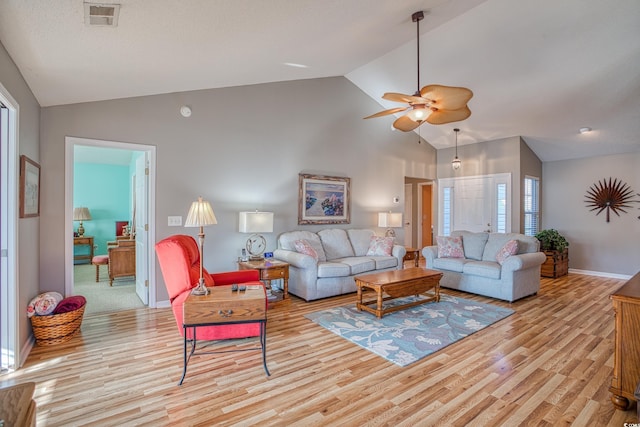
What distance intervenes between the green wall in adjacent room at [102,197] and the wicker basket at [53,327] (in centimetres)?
556

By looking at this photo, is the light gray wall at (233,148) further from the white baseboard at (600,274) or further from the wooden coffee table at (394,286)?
the white baseboard at (600,274)

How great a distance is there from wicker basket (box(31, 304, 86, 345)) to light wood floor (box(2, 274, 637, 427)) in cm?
11

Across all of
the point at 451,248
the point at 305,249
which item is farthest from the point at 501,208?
the point at 305,249

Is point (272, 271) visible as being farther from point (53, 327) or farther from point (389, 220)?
point (389, 220)

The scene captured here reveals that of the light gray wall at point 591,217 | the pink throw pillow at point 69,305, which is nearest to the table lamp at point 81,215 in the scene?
the pink throw pillow at point 69,305

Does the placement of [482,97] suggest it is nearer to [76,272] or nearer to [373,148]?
[373,148]

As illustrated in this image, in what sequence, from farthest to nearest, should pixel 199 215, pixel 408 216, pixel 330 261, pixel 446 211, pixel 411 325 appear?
pixel 408 216, pixel 446 211, pixel 330 261, pixel 411 325, pixel 199 215

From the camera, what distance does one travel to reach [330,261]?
5.00m

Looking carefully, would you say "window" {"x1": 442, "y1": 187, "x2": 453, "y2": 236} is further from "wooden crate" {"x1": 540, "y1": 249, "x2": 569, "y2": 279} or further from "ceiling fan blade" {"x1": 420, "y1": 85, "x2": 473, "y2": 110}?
"ceiling fan blade" {"x1": 420, "y1": 85, "x2": 473, "y2": 110}

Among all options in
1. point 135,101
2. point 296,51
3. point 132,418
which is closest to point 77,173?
point 135,101

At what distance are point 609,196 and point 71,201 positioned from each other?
28.3 feet

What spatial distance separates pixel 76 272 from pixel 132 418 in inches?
230

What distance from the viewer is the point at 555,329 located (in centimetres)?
343

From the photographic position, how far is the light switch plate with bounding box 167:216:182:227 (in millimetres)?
4141
